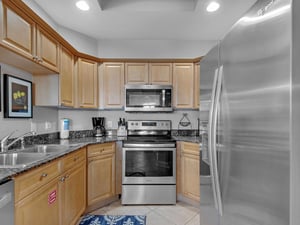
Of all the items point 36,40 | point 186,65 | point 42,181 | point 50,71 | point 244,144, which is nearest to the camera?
point 244,144

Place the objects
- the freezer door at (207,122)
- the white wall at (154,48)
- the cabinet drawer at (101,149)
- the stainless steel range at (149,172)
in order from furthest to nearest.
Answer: the white wall at (154,48) < the stainless steel range at (149,172) < the cabinet drawer at (101,149) < the freezer door at (207,122)

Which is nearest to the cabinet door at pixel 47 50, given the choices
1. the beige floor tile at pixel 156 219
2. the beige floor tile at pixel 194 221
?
A: the beige floor tile at pixel 156 219

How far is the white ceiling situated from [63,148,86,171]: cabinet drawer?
1648 millimetres

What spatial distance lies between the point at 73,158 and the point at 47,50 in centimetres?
118

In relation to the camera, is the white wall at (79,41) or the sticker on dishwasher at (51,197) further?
the white wall at (79,41)

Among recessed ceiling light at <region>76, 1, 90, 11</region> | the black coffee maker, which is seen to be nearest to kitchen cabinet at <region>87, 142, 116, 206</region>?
the black coffee maker

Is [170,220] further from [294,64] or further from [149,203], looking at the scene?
[294,64]

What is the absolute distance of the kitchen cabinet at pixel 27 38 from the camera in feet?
5.04

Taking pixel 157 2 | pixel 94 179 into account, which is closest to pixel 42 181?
pixel 94 179

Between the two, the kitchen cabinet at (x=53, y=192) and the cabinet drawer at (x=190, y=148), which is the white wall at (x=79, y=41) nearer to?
the kitchen cabinet at (x=53, y=192)

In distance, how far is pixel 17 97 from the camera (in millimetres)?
2143

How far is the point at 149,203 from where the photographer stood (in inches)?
107

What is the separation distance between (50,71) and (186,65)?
195 centimetres

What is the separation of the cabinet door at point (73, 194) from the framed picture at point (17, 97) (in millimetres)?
851
